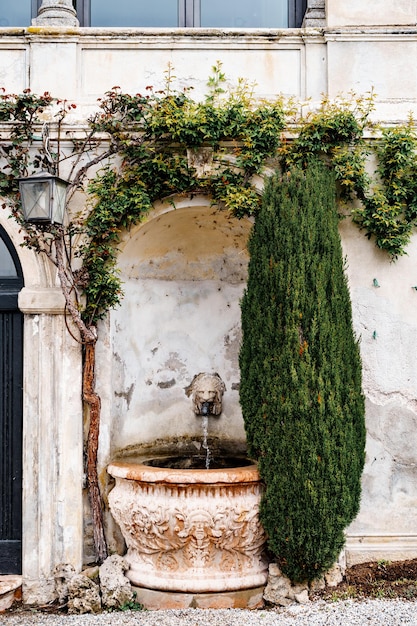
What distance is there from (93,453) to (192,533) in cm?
91

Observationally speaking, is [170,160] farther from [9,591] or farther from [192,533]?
[9,591]

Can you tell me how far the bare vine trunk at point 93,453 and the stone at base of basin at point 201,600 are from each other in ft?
1.45

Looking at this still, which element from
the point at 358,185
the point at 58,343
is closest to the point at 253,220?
the point at 358,185

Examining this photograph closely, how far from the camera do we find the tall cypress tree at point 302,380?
191 inches

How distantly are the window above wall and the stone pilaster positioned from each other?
365mm

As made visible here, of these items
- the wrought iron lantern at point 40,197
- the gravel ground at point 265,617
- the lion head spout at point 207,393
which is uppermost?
the wrought iron lantern at point 40,197

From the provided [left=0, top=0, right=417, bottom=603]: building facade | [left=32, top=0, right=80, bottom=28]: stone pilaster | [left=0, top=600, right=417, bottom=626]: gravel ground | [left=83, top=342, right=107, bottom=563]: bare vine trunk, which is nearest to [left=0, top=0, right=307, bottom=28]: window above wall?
[left=0, top=0, right=417, bottom=603]: building facade

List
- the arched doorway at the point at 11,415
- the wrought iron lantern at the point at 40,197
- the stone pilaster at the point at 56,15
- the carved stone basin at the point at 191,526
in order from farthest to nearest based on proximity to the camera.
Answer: the stone pilaster at the point at 56,15 < the arched doorway at the point at 11,415 < the carved stone basin at the point at 191,526 < the wrought iron lantern at the point at 40,197

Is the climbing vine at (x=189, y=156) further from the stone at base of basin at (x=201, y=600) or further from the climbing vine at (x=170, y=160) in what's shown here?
the stone at base of basin at (x=201, y=600)

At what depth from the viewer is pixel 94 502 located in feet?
17.3

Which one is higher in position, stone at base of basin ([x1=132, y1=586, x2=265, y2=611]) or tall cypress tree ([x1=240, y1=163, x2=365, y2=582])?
tall cypress tree ([x1=240, y1=163, x2=365, y2=582])

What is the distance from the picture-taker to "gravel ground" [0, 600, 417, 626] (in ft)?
14.9

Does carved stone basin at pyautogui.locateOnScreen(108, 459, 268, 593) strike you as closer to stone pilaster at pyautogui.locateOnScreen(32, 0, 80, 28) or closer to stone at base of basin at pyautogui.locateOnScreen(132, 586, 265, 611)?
stone at base of basin at pyautogui.locateOnScreen(132, 586, 265, 611)

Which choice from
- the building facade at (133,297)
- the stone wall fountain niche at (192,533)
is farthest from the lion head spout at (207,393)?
the stone wall fountain niche at (192,533)
